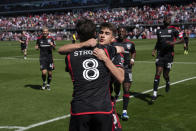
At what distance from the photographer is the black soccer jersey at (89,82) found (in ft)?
11.7

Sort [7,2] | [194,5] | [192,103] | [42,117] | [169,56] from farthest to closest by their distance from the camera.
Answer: [7,2] → [194,5] → [169,56] → [192,103] → [42,117]

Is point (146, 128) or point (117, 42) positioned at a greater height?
point (117, 42)

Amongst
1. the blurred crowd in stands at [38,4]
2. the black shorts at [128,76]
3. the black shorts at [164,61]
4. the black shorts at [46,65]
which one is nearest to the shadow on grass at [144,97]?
the black shorts at [164,61]

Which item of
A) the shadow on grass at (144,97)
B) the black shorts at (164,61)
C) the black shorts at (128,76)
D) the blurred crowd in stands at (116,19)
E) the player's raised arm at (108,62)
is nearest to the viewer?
the player's raised arm at (108,62)

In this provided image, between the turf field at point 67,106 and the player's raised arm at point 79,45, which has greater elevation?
the player's raised arm at point 79,45

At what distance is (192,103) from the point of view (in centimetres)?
866

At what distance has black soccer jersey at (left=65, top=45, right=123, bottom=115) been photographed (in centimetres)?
357

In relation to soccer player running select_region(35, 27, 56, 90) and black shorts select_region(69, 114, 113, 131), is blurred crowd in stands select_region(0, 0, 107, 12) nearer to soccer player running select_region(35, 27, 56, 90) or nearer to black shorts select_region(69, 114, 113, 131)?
soccer player running select_region(35, 27, 56, 90)

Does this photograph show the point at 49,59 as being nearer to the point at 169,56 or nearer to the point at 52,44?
the point at 52,44

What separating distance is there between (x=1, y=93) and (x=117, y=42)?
5.40m

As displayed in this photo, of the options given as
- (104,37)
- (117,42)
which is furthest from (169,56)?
(104,37)

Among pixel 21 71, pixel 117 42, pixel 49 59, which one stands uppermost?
pixel 117 42

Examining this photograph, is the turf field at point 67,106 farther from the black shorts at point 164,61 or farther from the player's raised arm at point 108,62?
the player's raised arm at point 108,62

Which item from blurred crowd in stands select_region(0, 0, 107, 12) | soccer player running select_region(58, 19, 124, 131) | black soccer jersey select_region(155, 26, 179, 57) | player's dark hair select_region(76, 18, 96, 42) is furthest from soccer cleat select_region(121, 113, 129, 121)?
blurred crowd in stands select_region(0, 0, 107, 12)
